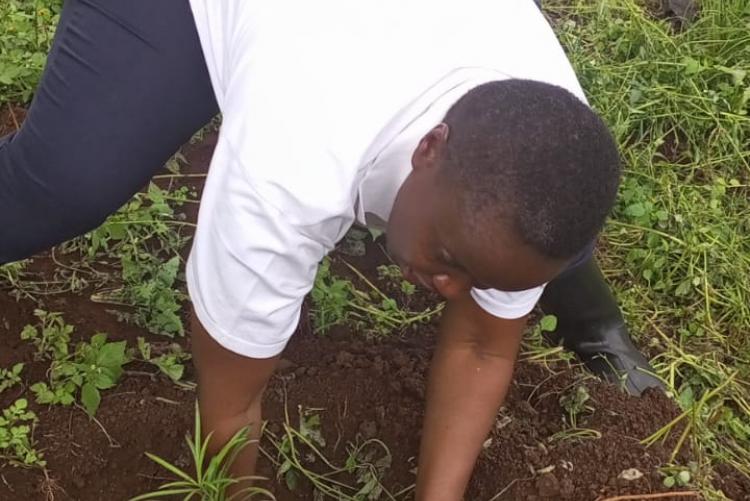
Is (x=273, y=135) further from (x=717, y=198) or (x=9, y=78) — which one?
(x=717, y=198)

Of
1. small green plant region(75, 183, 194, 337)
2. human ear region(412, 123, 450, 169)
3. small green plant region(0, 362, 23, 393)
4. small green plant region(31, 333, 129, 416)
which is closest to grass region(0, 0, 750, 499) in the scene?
small green plant region(75, 183, 194, 337)

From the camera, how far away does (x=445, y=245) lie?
1.29 metres

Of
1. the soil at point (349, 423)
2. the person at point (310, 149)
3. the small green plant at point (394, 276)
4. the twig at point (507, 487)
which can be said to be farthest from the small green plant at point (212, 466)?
the small green plant at point (394, 276)

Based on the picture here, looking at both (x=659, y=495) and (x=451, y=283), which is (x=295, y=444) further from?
(x=451, y=283)

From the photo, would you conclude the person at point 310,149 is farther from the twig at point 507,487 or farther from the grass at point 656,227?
the grass at point 656,227

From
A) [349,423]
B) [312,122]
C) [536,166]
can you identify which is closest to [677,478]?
[349,423]

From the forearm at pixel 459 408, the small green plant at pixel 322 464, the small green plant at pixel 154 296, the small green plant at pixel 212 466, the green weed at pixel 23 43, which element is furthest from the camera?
the green weed at pixel 23 43

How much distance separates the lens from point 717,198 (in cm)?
308

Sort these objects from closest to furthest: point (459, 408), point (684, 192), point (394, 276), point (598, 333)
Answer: point (459, 408) → point (598, 333) → point (394, 276) → point (684, 192)

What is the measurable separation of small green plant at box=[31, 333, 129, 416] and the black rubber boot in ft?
3.52

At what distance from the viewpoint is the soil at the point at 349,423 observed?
203 cm

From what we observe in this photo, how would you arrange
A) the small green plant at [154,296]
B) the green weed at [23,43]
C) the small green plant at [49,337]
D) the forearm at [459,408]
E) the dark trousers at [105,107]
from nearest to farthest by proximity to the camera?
the dark trousers at [105,107] → the forearm at [459,408] → the small green plant at [49,337] → the small green plant at [154,296] → the green weed at [23,43]

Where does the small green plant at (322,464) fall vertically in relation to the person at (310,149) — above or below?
below

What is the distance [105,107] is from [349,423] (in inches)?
37.4
